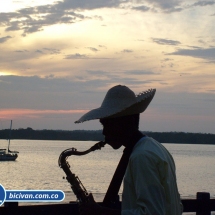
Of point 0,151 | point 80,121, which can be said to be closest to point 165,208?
point 80,121

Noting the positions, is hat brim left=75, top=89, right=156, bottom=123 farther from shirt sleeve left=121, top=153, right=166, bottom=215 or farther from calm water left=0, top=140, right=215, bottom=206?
calm water left=0, top=140, right=215, bottom=206

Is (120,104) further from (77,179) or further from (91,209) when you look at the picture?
(77,179)

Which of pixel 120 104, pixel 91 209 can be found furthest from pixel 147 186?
pixel 120 104

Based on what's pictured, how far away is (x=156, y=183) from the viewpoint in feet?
9.61

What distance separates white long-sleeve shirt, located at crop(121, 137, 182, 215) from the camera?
290 centimetres

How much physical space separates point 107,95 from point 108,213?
2.71 feet

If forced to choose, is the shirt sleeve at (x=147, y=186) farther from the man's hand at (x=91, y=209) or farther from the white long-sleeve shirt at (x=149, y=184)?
the man's hand at (x=91, y=209)

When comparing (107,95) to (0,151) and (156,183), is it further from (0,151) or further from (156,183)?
(0,151)

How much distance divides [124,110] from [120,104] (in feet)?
0.21

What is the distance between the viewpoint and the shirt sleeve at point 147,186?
2.89 m

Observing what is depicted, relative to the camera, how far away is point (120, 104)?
3334mm

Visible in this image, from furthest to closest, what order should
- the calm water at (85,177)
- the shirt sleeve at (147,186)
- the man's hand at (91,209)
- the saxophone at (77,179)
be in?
the calm water at (85,177), the saxophone at (77,179), the man's hand at (91,209), the shirt sleeve at (147,186)

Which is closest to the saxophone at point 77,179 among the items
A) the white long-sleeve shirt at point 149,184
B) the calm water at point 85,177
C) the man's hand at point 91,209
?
the man's hand at point 91,209

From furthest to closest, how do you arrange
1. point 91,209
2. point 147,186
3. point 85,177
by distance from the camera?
point 85,177 → point 91,209 → point 147,186
